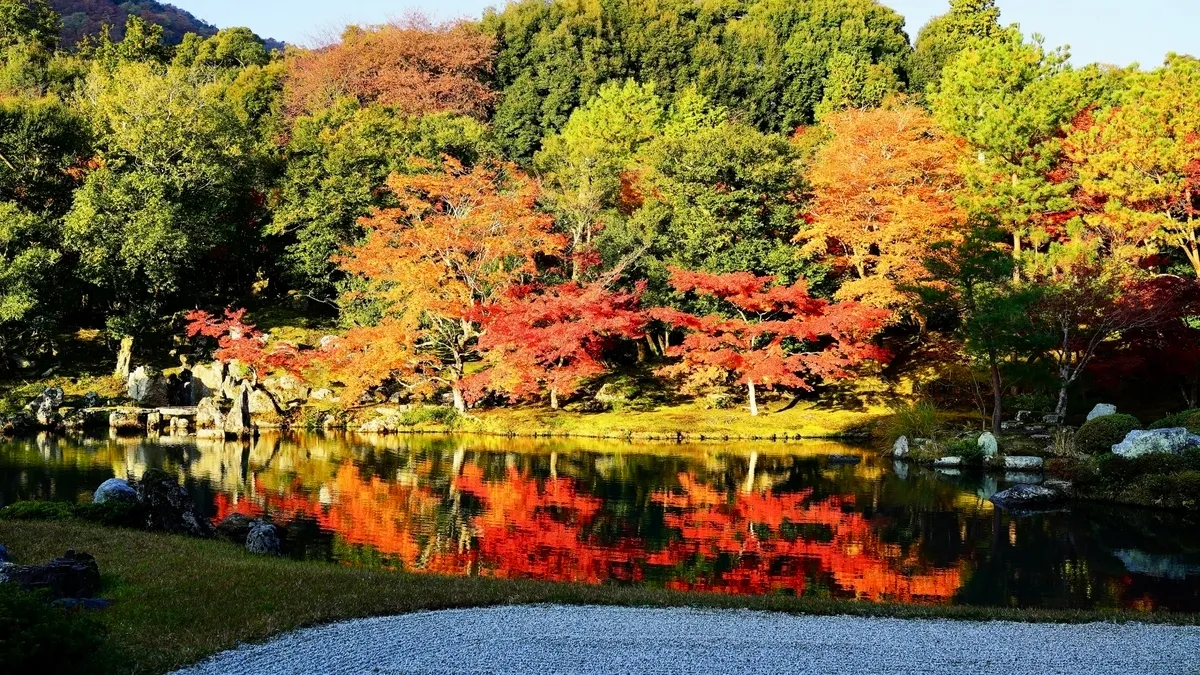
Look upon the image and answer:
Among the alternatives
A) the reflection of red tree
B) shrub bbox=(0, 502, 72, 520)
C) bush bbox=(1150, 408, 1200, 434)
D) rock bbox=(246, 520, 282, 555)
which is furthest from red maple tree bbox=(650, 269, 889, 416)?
shrub bbox=(0, 502, 72, 520)

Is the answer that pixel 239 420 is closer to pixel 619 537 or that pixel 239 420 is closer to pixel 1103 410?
pixel 619 537

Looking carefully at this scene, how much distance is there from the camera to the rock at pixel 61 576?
313 inches

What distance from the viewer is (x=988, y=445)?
23.5 metres

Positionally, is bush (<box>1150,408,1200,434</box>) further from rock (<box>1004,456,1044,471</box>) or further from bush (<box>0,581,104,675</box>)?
bush (<box>0,581,104,675</box>)

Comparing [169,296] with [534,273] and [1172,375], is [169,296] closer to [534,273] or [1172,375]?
[534,273]

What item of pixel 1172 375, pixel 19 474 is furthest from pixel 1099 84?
pixel 19 474

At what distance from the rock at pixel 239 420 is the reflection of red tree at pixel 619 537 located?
371 inches

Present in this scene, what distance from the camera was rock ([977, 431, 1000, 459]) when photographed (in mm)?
23344

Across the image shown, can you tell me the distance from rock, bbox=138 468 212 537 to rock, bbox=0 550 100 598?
13.6 ft

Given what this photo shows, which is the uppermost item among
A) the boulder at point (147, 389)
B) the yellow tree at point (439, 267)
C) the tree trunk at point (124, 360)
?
the yellow tree at point (439, 267)

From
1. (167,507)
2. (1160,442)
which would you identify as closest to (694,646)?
(167,507)

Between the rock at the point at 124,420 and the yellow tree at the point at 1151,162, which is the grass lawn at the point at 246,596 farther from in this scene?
the yellow tree at the point at 1151,162

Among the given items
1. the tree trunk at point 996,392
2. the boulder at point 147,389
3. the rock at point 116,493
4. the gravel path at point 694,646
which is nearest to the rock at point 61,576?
the gravel path at point 694,646

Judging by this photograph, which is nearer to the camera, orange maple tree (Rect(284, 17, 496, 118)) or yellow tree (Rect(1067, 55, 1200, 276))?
yellow tree (Rect(1067, 55, 1200, 276))
